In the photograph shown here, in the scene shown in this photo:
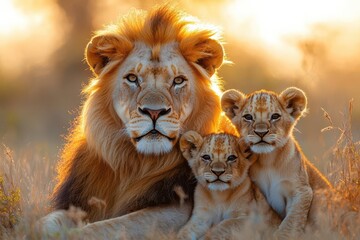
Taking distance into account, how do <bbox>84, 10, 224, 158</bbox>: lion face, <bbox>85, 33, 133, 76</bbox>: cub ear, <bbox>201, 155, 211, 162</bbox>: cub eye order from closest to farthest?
<bbox>201, 155, 211, 162</bbox>: cub eye < <bbox>84, 10, 224, 158</bbox>: lion face < <bbox>85, 33, 133, 76</bbox>: cub ear

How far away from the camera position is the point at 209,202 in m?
6.33

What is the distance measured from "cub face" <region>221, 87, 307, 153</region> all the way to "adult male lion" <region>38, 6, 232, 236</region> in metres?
0.42

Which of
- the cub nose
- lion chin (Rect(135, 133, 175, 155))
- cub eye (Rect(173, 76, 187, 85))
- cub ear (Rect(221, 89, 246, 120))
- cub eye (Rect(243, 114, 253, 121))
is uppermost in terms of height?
cub eye (Rect(173, 76, 187, 85))

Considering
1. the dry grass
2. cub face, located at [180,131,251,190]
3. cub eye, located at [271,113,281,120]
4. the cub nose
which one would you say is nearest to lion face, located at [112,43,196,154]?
cub face, located at [180,131,251,190]

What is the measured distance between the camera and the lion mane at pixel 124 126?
675 centimetres

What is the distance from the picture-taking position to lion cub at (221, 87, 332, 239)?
6.03 m

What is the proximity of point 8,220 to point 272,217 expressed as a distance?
1879 mm

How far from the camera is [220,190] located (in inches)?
246

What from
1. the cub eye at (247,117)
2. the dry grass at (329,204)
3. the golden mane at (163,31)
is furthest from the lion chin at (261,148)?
the golden mane at (163,31)

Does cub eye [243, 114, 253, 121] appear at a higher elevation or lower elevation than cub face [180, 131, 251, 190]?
higher

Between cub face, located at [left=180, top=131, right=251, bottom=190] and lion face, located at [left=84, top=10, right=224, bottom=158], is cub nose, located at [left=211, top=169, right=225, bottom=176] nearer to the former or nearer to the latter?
cub face, located at [left=180, top=131, right=251, bottom=190]

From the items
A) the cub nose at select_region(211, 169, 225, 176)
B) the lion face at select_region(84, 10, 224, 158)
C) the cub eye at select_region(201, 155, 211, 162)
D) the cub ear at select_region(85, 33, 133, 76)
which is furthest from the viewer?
the cub ear at select_region(85, 33, 133, 76)

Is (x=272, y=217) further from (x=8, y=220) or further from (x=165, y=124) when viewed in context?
(x=8, y=220)

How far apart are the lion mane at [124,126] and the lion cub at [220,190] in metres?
0.35
